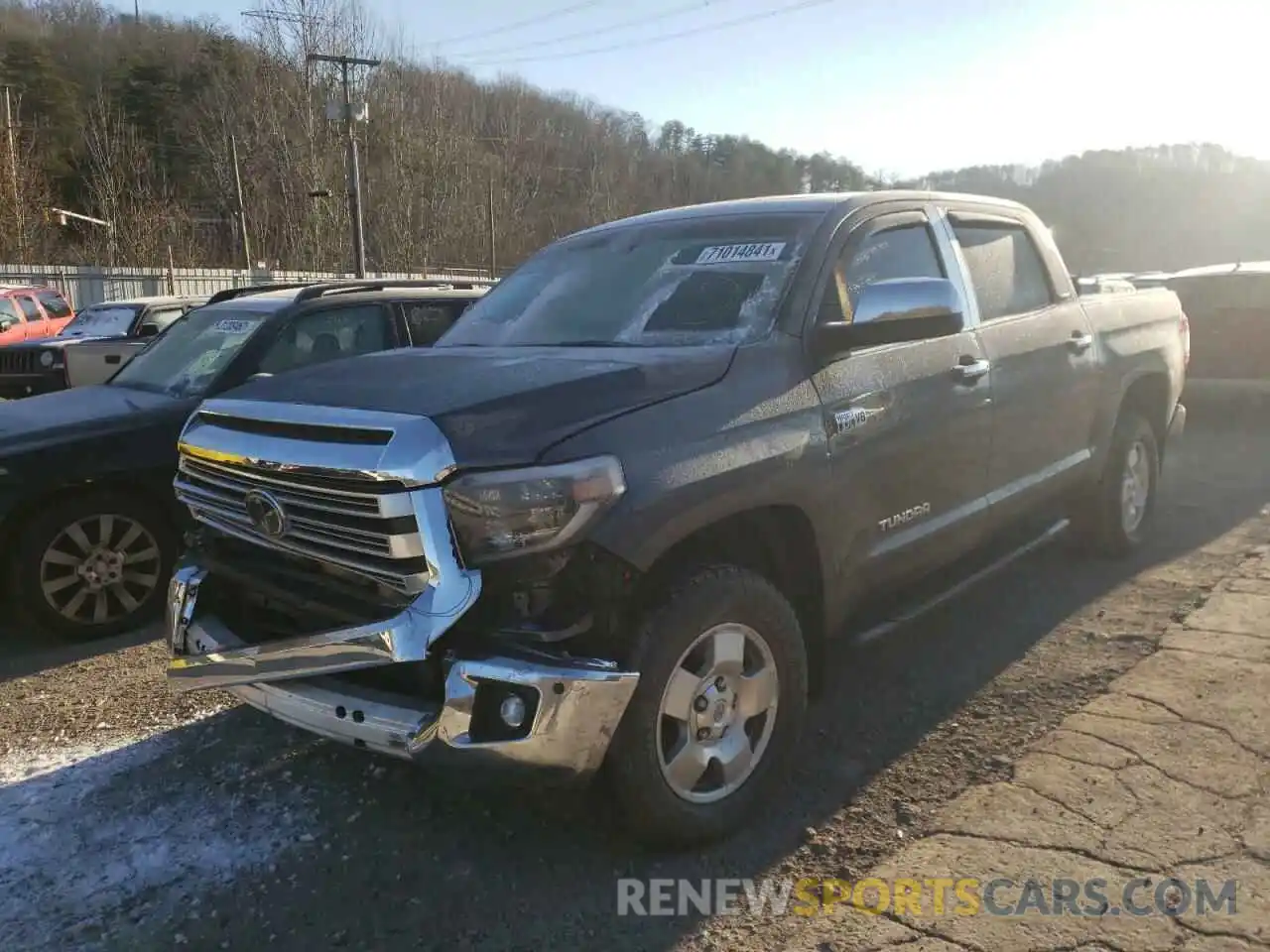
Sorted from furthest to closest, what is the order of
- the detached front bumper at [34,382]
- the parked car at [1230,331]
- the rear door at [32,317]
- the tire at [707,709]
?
the rear door at [32,317]
the detached front bumper at [34,382]
the parked car at [1230,331]
the tire at [707,709]

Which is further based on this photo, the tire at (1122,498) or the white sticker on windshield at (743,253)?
the tire at (1122,498)

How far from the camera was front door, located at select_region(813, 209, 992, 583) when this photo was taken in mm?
3246

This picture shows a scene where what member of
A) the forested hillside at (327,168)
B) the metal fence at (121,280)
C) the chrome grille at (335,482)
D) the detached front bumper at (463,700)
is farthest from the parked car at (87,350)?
the forested hillside at (327,168)

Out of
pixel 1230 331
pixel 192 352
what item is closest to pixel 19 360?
pixel 192 352

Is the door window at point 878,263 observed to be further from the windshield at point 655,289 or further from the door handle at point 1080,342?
the door handle at point 1080,342

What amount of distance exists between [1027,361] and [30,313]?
19796 millimetres

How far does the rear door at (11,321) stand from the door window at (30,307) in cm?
16

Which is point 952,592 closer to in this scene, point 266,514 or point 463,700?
point 463,700

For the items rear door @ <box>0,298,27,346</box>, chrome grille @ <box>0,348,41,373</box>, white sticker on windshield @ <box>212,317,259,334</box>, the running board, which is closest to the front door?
the running board

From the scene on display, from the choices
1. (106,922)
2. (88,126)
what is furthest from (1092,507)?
(88,126)

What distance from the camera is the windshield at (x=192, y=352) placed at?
5.55 metres

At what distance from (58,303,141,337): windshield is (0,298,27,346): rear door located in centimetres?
412

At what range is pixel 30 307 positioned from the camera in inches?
743

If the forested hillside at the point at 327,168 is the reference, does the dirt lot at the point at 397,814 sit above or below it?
below
